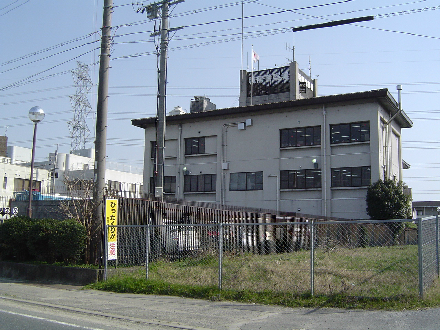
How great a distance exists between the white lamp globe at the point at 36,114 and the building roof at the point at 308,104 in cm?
1966

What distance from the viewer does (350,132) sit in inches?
1230

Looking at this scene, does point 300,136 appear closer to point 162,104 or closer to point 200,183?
point 200,183

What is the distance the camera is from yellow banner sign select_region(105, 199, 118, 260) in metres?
13.6

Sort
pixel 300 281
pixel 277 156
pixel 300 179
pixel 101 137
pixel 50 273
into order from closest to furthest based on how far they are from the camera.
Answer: pixel 300 281 < pixel 50 273 < pixel 101 137 < pixel 300 179 < pixel 277 156

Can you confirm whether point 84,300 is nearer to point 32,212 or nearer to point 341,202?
point 32,212

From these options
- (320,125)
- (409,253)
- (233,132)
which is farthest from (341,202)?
(409,253)

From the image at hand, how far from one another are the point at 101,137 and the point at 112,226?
2951mm

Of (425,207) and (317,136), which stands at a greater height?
(317,136)

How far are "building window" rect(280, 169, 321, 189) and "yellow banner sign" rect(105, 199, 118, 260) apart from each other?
2066cm

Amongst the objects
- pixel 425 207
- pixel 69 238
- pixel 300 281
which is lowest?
pixel 300 281

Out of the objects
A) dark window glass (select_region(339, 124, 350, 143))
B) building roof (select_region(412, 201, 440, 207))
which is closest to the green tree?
dark window glass (select_region(339, 124, 350, 143))

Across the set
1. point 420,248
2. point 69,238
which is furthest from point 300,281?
point 69,238

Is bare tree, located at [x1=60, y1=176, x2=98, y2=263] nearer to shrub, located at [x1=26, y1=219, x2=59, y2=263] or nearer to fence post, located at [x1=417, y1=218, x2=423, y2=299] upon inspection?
shrub, located at [x1=26, y1=219, x2=59, y2=263]

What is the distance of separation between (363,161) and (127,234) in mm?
20391
